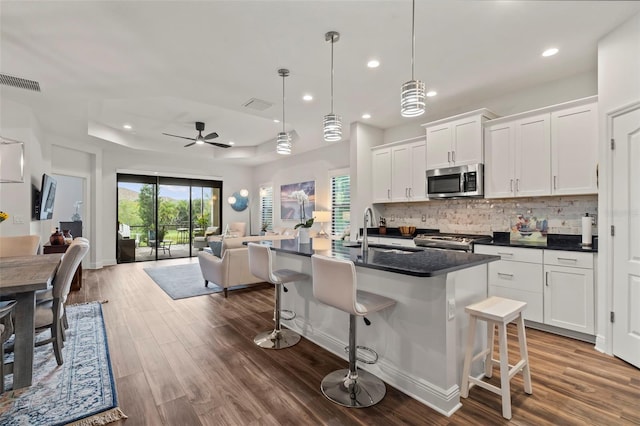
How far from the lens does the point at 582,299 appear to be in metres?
2.99

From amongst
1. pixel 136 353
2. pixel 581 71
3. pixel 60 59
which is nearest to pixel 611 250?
pixel 581 71

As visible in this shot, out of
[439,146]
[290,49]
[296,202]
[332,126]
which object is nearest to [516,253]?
[439,146]

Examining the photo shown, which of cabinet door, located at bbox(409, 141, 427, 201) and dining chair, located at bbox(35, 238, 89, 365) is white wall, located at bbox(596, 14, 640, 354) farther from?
dining chair, located at bbox(35, 238, 89, 365)

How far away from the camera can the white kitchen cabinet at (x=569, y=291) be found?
2963mm

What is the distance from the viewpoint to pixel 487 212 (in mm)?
4328

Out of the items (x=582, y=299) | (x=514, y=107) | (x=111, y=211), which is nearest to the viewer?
(x=582, y=299)

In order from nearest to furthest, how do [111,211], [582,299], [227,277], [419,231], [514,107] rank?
[582,299]
[514,107]
[227,277]
[419,231]
[111,211]

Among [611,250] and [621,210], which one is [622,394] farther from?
[621,210]

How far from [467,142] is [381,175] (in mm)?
1581

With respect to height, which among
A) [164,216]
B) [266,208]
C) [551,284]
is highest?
[266,208]

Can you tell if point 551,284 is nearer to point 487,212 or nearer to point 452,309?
point 487,212

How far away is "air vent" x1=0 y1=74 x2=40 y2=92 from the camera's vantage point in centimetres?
349

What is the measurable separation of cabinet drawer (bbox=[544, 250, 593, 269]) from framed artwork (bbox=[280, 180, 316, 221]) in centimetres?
496

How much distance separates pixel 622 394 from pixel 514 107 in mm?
3353
